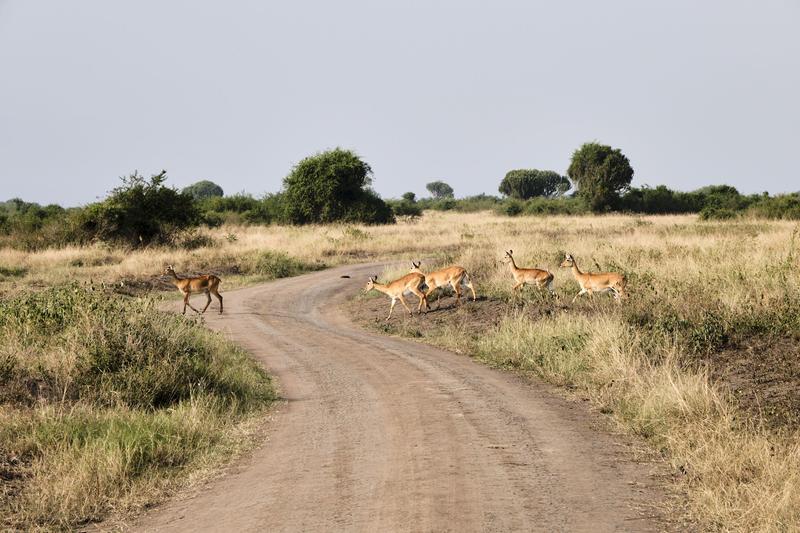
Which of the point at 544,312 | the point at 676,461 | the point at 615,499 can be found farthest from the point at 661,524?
the point at 544,312

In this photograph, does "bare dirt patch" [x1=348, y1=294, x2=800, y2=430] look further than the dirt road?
Yes

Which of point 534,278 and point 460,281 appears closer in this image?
point 534,278

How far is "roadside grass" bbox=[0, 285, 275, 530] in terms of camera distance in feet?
25.6

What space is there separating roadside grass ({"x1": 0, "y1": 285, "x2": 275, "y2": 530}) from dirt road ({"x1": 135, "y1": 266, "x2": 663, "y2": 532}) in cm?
62

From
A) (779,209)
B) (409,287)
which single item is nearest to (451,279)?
(409,287)

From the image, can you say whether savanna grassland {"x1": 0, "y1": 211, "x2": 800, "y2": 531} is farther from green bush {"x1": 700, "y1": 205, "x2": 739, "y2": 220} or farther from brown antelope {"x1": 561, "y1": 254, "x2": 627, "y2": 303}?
green bush {"x1": 700, "y1": 205, "x2": 739, "y2": 220}

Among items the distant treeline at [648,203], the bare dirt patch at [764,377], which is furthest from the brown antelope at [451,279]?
the distant treeline at [648,203]

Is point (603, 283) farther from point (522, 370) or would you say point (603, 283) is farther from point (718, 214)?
point (718, 214)

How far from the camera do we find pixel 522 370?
14320mm

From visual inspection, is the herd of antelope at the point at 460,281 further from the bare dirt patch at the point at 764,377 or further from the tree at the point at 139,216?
the tree at the point at 139,216

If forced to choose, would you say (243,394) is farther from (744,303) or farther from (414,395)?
(744,303)

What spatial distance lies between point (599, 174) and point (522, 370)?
7161cm

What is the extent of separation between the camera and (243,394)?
11.9 metres

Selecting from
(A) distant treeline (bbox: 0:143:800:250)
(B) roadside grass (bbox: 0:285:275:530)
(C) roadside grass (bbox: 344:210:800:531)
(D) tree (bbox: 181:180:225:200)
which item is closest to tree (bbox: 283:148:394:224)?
(A) distant treeline (bbox: 0:143:800:250)
